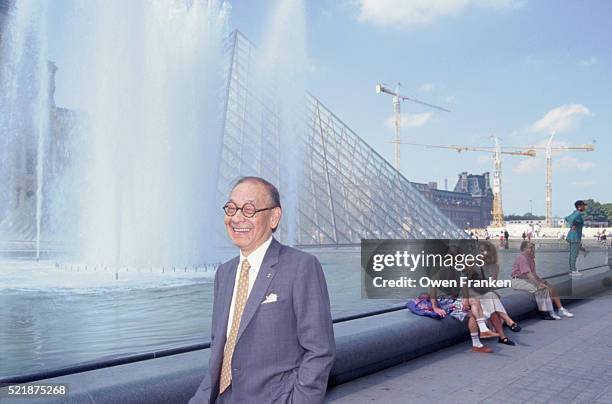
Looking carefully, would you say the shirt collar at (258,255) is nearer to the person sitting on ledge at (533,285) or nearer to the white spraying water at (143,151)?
the person sitting on ledge at (533,285)

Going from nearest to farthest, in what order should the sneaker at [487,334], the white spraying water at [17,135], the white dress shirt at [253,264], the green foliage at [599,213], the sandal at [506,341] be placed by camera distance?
the white dress shirt at [253,264], the sneaker at [487,334], the sandal at [506,341], the white spraying water at [17,135], the green foliage at [599,213]

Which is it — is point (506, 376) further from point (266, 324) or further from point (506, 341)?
point (266, 324)

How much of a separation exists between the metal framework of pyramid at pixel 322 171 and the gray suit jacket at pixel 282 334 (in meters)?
16.5

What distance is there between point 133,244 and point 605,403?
9.57 meters

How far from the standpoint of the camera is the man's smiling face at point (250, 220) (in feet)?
5.79

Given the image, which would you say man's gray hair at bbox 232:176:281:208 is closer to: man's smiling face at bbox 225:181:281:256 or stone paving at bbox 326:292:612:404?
man's smiling face at bbox 225:181:281:256

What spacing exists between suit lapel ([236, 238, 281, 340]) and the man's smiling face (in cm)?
7

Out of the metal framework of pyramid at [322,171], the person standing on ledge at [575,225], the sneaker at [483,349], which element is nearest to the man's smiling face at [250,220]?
the sneaker at [483,349]

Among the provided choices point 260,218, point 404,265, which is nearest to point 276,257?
point 260,218

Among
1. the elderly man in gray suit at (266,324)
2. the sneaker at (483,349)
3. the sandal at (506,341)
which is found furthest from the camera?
the sandal at (506,341)

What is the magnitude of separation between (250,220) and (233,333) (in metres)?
0.34

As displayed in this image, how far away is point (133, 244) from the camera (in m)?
11.3

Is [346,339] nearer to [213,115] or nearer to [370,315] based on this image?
[370,315]

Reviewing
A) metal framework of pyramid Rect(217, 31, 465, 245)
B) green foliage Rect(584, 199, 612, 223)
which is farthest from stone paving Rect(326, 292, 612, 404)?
green foliage Rect(584, 199, 612, 223)
